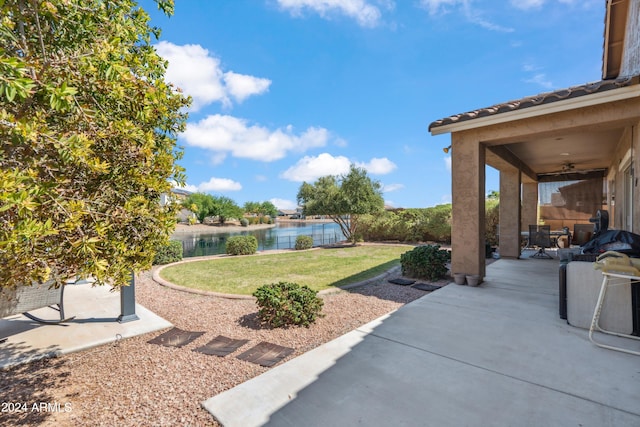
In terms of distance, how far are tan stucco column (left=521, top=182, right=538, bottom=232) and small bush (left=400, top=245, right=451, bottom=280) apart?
8.16 metres

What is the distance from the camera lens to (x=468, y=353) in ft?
11.3

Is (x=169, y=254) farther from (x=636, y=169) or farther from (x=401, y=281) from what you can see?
(x=636, y=169)

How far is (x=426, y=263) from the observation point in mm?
7340

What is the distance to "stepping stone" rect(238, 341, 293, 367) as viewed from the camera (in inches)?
137

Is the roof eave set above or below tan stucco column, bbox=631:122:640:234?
above

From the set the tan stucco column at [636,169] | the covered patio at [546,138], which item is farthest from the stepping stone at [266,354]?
the tan stucco column at [636,169]

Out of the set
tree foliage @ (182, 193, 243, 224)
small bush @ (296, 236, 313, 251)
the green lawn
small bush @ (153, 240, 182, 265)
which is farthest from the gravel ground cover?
tree foliage @ (182, 193, 243, 224)

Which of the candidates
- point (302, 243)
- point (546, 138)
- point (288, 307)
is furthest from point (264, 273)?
point (546, 138)

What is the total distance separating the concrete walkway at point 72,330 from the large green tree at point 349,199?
13330 mm

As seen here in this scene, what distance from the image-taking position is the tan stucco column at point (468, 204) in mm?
6492

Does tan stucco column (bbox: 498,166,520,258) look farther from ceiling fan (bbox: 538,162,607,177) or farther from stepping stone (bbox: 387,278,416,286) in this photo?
stepping stone (bbox: 387,278,416,286)

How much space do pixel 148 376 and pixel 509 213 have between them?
10933 millimetres

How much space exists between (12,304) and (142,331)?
61.0 inches

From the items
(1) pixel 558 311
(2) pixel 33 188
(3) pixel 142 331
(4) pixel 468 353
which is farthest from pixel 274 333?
(1) pixel 558 311
